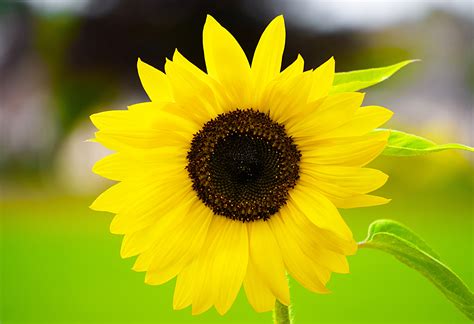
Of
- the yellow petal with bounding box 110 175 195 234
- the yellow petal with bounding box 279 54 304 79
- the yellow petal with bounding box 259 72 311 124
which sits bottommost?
the yellow petal with bounding box 110 175 195 234

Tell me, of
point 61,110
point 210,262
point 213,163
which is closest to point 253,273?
point 210,262

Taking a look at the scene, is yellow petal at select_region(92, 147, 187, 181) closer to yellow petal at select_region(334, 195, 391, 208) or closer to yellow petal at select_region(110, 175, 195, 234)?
yellow petal at select_region(110, 175, 195, 234)

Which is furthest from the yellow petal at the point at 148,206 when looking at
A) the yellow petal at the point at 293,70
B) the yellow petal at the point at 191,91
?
the yellow petal at the point at 293,70

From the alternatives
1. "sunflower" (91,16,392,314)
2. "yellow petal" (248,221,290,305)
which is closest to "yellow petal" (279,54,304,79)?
"sunflower" (91,16,392,314)

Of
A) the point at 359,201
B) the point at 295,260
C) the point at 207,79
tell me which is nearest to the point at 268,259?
the point at 295,260

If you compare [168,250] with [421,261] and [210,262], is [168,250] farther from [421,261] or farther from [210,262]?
[421,261]

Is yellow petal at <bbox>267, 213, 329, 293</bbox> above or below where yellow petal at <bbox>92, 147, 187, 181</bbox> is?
below

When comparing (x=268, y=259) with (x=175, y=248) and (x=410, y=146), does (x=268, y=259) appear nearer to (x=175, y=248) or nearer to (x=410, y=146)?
(x=175, y=248)
